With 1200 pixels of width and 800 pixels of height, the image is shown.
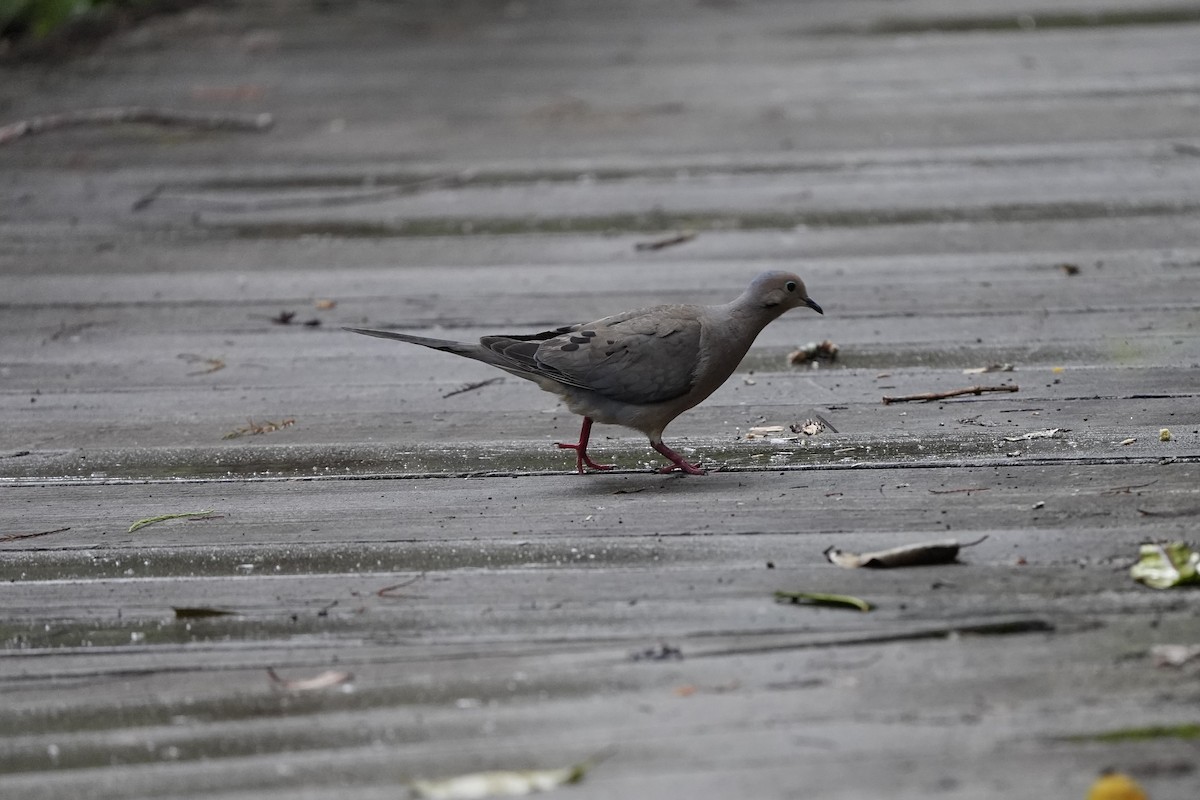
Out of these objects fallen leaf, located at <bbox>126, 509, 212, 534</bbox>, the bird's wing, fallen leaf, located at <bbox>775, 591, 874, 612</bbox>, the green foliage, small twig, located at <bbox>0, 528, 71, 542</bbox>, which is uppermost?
the green foliage

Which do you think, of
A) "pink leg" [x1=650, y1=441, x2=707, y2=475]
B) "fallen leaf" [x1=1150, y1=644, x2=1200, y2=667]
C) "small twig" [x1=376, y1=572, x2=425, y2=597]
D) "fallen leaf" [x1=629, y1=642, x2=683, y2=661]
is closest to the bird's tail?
"pink leg" [x1=650, y1=441, x2=707, y2=475]

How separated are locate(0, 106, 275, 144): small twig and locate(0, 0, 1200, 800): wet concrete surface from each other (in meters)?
0.10

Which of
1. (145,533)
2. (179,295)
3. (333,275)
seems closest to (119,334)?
(179,295)

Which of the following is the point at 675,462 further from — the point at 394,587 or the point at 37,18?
the point at 37,18

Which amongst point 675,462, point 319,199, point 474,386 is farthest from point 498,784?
point 319,199

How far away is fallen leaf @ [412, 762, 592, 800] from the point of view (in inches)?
92.2

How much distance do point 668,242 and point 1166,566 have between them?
3.32 metres

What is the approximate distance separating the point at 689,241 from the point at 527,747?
3.76m

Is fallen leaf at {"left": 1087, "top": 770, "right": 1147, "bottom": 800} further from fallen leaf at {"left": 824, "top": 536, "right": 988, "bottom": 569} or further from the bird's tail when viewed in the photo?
the bird's tail

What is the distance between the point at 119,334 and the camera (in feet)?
17.3

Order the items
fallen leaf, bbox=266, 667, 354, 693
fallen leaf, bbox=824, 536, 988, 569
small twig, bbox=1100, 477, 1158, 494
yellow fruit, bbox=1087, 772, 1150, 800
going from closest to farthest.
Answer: yellow fruit, bbox=1087, 772, 1150, 800
fallen leaf, bbox=266, 667, 354, 693
fallen leaf, bbox=824, 536, 988, 569
small twig, bbox=1100, 477, 1158, 494

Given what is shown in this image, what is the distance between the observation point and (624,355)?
393cm

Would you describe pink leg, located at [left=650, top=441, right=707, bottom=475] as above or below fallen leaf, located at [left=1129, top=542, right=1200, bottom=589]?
below

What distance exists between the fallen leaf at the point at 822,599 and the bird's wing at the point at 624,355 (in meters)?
1.02
